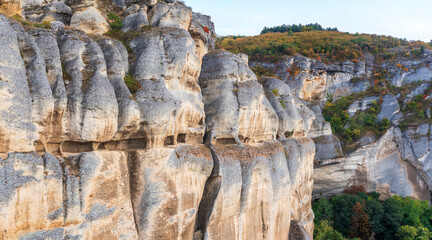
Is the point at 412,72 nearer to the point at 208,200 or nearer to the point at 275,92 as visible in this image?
the point at 275,92

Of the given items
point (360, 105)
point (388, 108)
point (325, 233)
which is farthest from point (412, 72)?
point (325, 233)

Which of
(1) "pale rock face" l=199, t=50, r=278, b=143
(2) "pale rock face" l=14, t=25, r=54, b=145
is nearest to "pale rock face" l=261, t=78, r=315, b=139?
(1) "pale rock face" l=199, t=50, r=278, b=143

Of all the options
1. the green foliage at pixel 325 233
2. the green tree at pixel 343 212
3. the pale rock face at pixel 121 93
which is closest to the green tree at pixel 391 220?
the green tree at pixel 343 212

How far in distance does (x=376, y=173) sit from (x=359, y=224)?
8.28m

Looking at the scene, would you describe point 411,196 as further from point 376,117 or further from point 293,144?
point 293,144

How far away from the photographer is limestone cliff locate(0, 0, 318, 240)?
348 inches

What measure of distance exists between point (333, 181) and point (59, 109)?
103 feet

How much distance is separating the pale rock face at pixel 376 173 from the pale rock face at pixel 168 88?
→ 75.3ft

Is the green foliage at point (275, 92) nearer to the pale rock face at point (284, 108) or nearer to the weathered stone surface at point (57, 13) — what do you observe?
the pale rock face at point (284, 108)

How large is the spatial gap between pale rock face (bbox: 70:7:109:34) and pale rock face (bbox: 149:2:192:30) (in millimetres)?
2717

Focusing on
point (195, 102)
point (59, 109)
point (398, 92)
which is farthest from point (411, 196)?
point (59, 109)

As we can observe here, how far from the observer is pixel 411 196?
3434 cm

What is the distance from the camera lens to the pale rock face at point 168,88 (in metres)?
11.9

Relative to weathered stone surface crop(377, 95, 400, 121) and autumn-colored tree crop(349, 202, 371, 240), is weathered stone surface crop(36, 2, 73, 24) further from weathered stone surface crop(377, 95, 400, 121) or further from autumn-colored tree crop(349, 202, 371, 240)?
weathered stone surface crop(377, 95, 400, 121)
